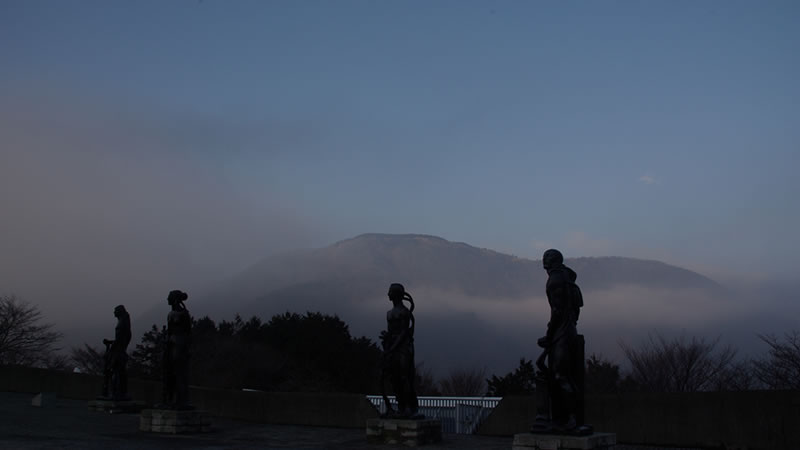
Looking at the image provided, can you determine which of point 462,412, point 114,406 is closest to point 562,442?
point 462,412

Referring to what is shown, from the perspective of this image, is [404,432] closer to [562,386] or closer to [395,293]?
[395,293]

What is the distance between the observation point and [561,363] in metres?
11.4

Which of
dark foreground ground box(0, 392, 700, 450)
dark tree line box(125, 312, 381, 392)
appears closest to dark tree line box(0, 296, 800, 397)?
dark tree line box(125, 312, 381, 392)

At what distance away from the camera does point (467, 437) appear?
17453 millimetres

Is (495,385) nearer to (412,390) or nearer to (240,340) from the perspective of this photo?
(412,390)

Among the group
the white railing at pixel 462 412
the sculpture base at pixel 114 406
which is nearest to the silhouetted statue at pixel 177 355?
the sculpture base at pixel 114 406

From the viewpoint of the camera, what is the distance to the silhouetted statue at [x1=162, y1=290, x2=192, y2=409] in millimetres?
17219

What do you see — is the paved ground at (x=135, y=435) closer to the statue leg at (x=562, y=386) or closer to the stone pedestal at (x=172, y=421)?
the stone pedestal at (x=172, y=421)

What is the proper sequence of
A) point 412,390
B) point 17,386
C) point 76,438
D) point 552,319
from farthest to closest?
1. point 17,386
2. point 412,390
3. point 76,438
4. point 552,319

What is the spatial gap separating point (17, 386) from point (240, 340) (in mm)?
27603

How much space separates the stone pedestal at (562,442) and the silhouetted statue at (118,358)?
14.9 meters

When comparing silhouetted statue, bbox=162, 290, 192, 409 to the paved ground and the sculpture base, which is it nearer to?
the paved ground

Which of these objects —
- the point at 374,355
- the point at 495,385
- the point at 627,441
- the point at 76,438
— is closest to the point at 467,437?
the point at 627,441

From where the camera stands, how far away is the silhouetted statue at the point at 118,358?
22.2m
